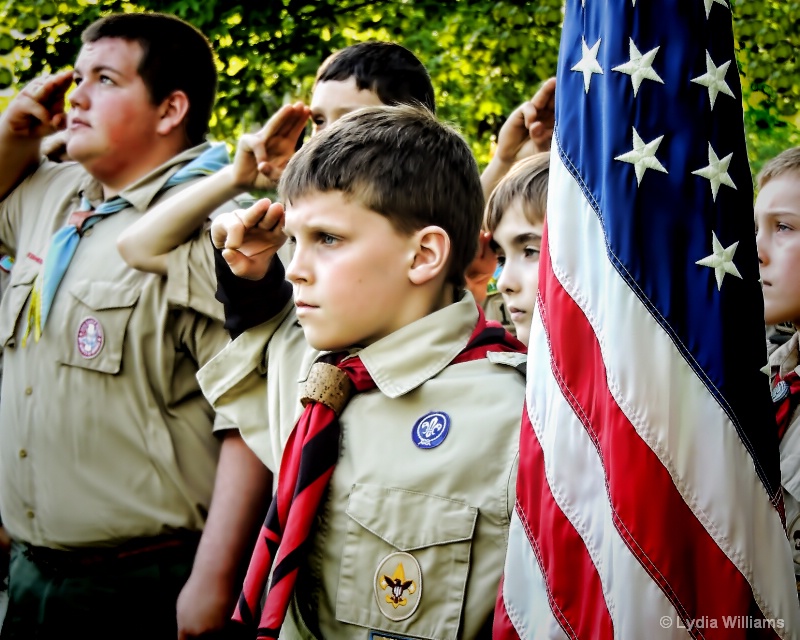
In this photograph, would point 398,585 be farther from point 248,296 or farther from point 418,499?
point 248,296

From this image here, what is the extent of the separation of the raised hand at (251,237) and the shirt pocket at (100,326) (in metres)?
0.60

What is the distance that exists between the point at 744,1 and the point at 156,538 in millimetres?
3896

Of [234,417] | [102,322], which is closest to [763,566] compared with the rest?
[234,417]

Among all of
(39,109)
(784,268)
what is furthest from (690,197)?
(39,109)

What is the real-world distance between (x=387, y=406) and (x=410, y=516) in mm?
283

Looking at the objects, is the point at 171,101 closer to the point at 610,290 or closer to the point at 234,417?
the point at 234,417

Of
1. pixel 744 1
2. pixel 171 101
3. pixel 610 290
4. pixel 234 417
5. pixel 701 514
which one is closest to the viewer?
pixel 701 514

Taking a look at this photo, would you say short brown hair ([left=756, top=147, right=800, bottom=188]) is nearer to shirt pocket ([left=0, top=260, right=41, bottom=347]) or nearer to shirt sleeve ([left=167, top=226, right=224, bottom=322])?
shirt sleeve ([left=167, top=226, right=224, bottom=322])

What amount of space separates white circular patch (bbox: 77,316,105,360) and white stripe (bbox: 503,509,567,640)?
1594 mm

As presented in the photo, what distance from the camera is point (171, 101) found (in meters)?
3.29

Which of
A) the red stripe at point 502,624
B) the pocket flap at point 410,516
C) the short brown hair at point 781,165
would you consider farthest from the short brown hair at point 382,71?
the red stripe at point 502,624

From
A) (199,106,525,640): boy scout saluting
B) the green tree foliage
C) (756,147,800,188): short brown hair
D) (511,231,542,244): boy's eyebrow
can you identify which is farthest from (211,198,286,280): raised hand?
the green tree foliage

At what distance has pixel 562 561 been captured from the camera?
1.95 metres

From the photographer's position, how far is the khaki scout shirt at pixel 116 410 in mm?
2814
